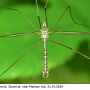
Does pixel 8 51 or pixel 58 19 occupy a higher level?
pixel 58 19

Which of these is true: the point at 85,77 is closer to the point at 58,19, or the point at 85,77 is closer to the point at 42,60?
the point at 42,60

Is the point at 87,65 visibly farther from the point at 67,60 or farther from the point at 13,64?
the point at 13,64

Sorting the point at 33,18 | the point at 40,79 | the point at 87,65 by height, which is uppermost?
the point at 33,18

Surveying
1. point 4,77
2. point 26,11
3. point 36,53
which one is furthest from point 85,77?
point 26,11

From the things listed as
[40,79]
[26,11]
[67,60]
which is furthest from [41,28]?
[40,79]

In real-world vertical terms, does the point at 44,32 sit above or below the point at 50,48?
above

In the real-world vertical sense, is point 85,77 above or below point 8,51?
below
